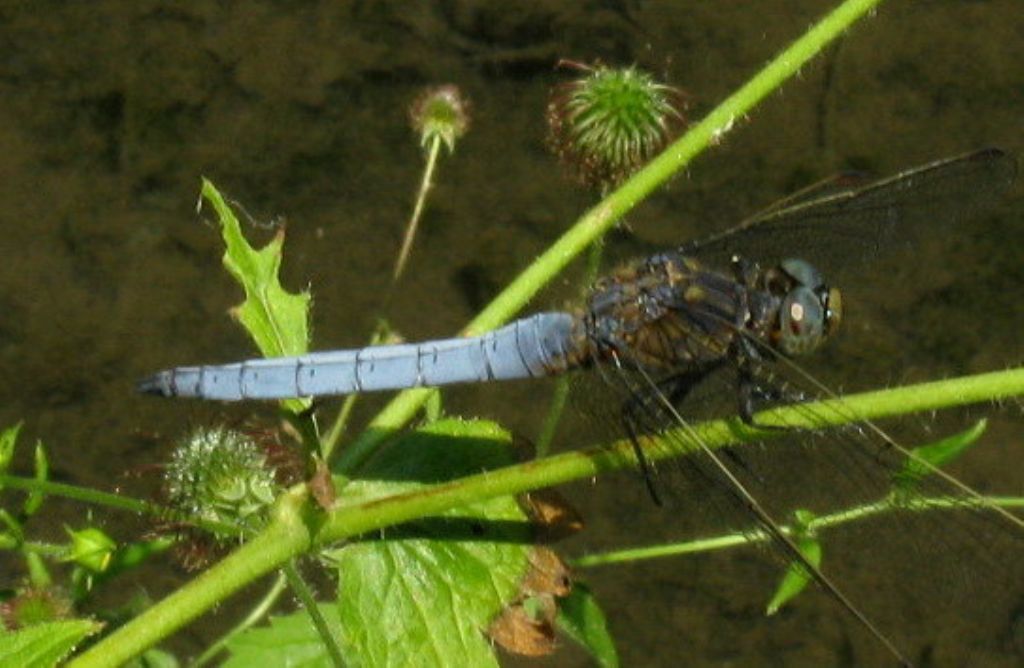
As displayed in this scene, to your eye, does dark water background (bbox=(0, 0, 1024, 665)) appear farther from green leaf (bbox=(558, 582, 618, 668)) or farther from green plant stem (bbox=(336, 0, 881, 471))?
green leaf (bbox=(558, 582, 618, 668))

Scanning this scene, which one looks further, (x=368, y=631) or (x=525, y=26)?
(x=525, y=26)

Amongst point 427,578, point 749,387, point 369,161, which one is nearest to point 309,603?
point 427,578

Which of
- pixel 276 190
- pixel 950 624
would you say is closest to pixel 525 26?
pixel 276 190

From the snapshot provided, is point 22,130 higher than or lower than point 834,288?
higher

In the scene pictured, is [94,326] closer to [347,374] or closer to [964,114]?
[347,374]

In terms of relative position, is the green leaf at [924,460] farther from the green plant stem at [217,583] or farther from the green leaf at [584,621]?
the green plant stem at [217,583]

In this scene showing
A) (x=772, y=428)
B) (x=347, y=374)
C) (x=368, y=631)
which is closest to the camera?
(x=772, y=428)

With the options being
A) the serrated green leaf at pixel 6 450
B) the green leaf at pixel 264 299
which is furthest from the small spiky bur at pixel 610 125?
the serrated green leaf at pixel 6 450
